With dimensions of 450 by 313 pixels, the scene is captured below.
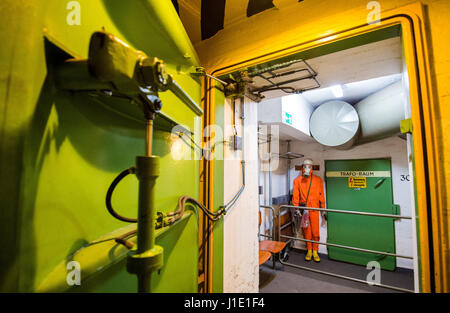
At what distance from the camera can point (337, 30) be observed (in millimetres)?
848

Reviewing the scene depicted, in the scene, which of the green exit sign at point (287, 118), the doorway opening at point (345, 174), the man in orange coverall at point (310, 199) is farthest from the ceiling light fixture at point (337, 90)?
the man in orange coverall at point (310, 199)

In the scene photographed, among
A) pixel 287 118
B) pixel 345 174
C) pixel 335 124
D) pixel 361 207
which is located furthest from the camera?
pixel 345 174

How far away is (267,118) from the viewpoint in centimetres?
241

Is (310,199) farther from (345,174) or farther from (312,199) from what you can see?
(345,174)

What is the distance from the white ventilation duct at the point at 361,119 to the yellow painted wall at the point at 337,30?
137 centimetres

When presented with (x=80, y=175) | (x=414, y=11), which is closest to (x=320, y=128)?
(x=414, y=11)

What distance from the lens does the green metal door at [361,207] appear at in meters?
2.90

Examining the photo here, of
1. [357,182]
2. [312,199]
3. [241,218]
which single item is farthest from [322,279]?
[241,218]

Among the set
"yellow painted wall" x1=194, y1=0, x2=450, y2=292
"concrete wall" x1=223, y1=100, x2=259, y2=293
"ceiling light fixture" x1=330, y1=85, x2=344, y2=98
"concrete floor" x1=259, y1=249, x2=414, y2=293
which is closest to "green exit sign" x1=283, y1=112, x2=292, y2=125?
"ceiling light fixture" x1=330, y1=85, x2=344, y2=98

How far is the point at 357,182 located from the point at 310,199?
32.1 inches

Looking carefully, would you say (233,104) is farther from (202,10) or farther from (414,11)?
(414,11)

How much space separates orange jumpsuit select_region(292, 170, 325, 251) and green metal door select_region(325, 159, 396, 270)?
0.70ft

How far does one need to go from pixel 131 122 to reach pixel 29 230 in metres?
0.33

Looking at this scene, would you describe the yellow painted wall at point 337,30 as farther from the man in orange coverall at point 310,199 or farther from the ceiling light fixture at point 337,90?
the man in orange coverall at point 310,199
